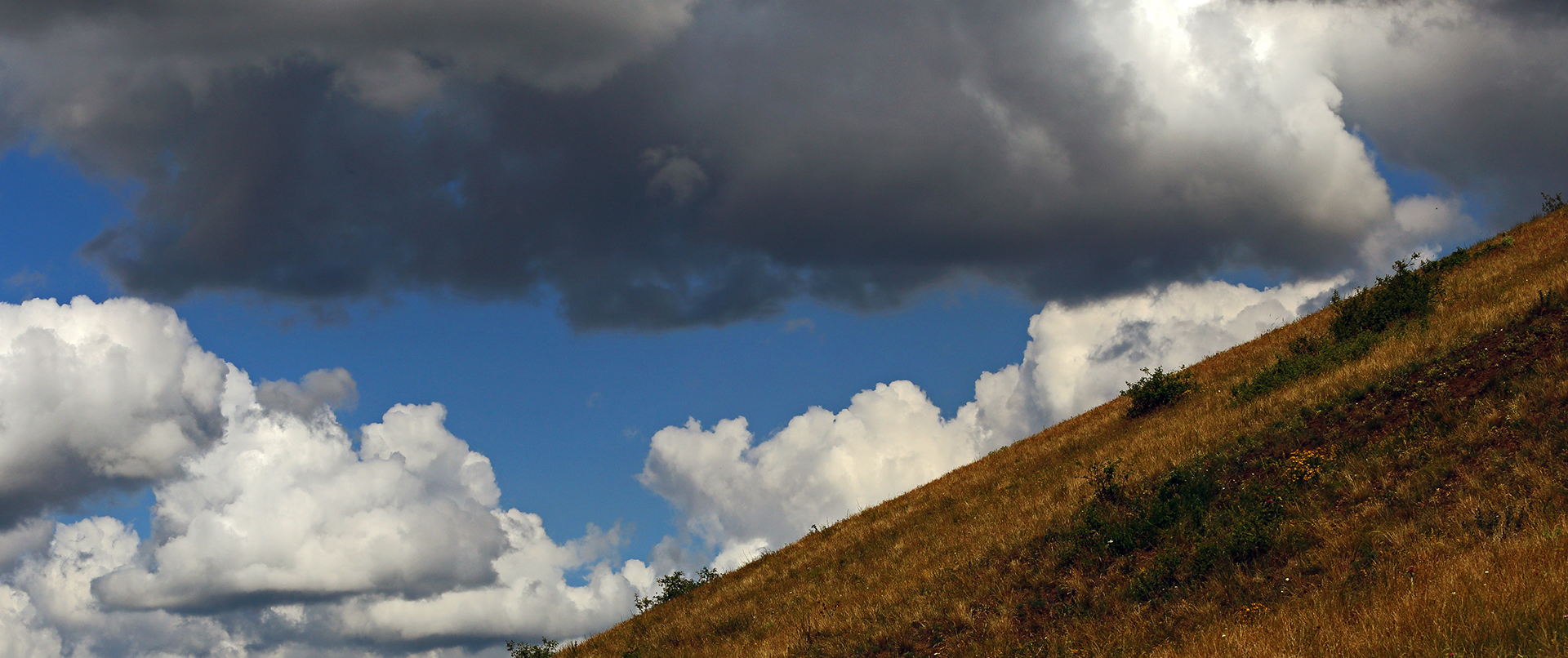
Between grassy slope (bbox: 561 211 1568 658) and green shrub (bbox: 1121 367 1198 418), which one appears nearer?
grassy slope (bbox: 561 211 1568 658)

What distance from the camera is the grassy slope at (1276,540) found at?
24.6ft

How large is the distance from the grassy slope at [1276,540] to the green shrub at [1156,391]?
4.91ft

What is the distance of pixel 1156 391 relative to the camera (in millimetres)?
22609

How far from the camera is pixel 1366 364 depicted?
1569 centimetres

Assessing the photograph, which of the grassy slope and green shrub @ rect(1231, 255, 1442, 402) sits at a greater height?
green shrub @ rect(1231, 255, 1442, 402)

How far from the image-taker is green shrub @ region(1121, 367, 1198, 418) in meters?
22.5

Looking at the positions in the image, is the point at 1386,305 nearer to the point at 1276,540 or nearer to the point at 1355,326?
the point at 1355,326

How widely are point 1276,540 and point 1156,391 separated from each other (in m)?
12.6

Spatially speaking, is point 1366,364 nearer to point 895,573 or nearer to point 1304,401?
point 1304,401

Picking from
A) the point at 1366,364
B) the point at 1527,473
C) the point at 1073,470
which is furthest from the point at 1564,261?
the point at 1527,473

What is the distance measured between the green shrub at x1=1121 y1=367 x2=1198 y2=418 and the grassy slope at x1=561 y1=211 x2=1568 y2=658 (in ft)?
4.91

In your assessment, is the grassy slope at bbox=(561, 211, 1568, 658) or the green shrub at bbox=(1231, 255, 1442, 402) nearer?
the grassy slope at bbox=(561, 211, 1568, 658)

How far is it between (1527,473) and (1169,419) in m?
10.1

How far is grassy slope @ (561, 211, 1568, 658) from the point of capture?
7.48m
